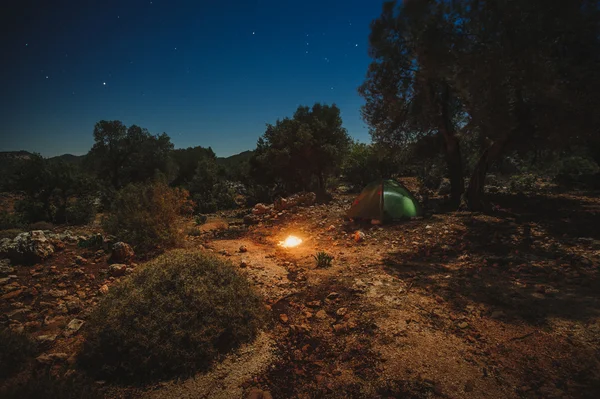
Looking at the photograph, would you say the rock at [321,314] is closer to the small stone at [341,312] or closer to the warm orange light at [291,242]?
the small stone at [341,312]

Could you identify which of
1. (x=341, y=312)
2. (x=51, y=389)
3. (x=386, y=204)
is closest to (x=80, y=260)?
(x=51, y=389)

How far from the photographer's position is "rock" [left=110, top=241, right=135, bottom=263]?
609 centimetres

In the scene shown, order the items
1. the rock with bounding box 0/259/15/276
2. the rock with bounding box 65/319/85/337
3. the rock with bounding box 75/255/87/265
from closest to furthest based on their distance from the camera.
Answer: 1. the rock with bounding box 65/319/85/337
2. the rock with bounding box 0/259/15/276
3. the rock with bounding box 75/255/87/265

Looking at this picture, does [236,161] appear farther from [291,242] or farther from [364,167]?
[291,242]

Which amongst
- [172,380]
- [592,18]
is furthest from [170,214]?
[592,18]

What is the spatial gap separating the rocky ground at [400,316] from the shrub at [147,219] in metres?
0.94

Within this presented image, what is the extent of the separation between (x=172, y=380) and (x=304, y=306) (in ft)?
7.43

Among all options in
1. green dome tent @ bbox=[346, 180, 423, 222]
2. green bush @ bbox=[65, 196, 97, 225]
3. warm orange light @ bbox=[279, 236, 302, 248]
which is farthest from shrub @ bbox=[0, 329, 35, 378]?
green bush @ bbox=[65, 196, 97, 225]

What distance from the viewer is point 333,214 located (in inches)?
481

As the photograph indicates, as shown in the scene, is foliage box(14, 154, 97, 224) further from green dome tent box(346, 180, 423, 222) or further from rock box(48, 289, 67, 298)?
green dome tent box(346, 180, 423, 222)

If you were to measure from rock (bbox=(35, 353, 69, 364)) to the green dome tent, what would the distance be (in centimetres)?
917

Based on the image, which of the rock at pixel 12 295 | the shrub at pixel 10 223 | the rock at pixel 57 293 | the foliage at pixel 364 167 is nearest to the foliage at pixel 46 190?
the shrub at pixel 10 223

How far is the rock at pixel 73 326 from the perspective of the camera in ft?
12.1

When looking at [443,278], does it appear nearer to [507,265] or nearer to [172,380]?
[507,265]
